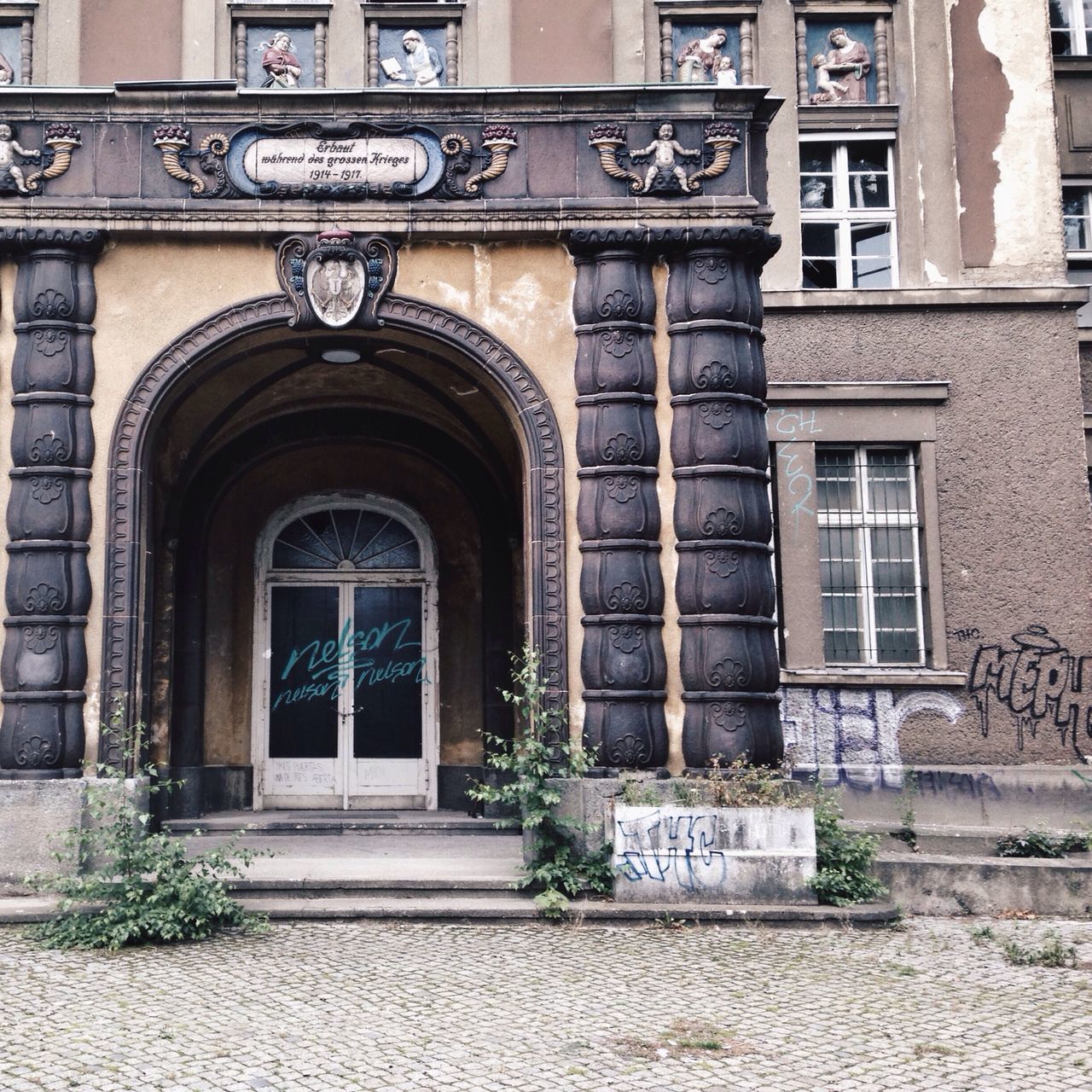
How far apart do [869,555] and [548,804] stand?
223 inches

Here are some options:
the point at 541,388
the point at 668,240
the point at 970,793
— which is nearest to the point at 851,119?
the point at 668,240

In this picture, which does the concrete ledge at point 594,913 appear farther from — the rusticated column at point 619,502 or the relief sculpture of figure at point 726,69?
the relief sculpture of figure at point 726,69

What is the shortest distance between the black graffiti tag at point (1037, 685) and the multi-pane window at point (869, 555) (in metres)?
0.72

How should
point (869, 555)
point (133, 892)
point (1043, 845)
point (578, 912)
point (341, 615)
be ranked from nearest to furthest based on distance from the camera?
1. point (133, 892)
2. point (578, 912)
3. point (1043, 845)
4. point (341, 615)
5. point (869, 555)

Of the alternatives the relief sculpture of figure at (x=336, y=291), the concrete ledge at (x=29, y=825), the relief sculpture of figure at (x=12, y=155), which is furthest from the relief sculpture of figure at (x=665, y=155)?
the concrete ledge at (x=29, y=825)

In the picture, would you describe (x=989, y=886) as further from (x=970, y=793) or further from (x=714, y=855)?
(x=970, y=793)

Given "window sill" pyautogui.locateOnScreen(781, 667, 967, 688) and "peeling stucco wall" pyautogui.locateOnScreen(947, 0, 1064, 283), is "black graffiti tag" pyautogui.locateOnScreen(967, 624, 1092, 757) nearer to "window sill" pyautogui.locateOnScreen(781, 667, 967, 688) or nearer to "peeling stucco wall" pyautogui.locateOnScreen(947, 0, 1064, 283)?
"window sill" pyautogui.locateOnScreen(781, 667, 967, 688)

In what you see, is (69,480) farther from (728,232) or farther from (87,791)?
(728,232)

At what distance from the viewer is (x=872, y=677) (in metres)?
12.4

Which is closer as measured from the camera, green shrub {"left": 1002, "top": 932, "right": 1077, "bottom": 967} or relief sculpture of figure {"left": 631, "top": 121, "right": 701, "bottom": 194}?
green shrub {"left": 1002, "top": 932, "right": 1077, "bottom": 967}

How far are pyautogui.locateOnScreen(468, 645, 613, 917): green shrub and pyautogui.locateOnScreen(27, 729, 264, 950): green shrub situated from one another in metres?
1.90

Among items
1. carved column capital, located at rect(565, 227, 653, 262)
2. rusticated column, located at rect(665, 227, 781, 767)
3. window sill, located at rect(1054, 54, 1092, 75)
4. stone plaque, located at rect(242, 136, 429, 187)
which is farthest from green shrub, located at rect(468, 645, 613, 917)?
window sill, located at rect(1054, 54, 1092, 75)

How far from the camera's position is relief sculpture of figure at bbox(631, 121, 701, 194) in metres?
9.57

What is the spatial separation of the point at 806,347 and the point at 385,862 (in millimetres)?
7047
